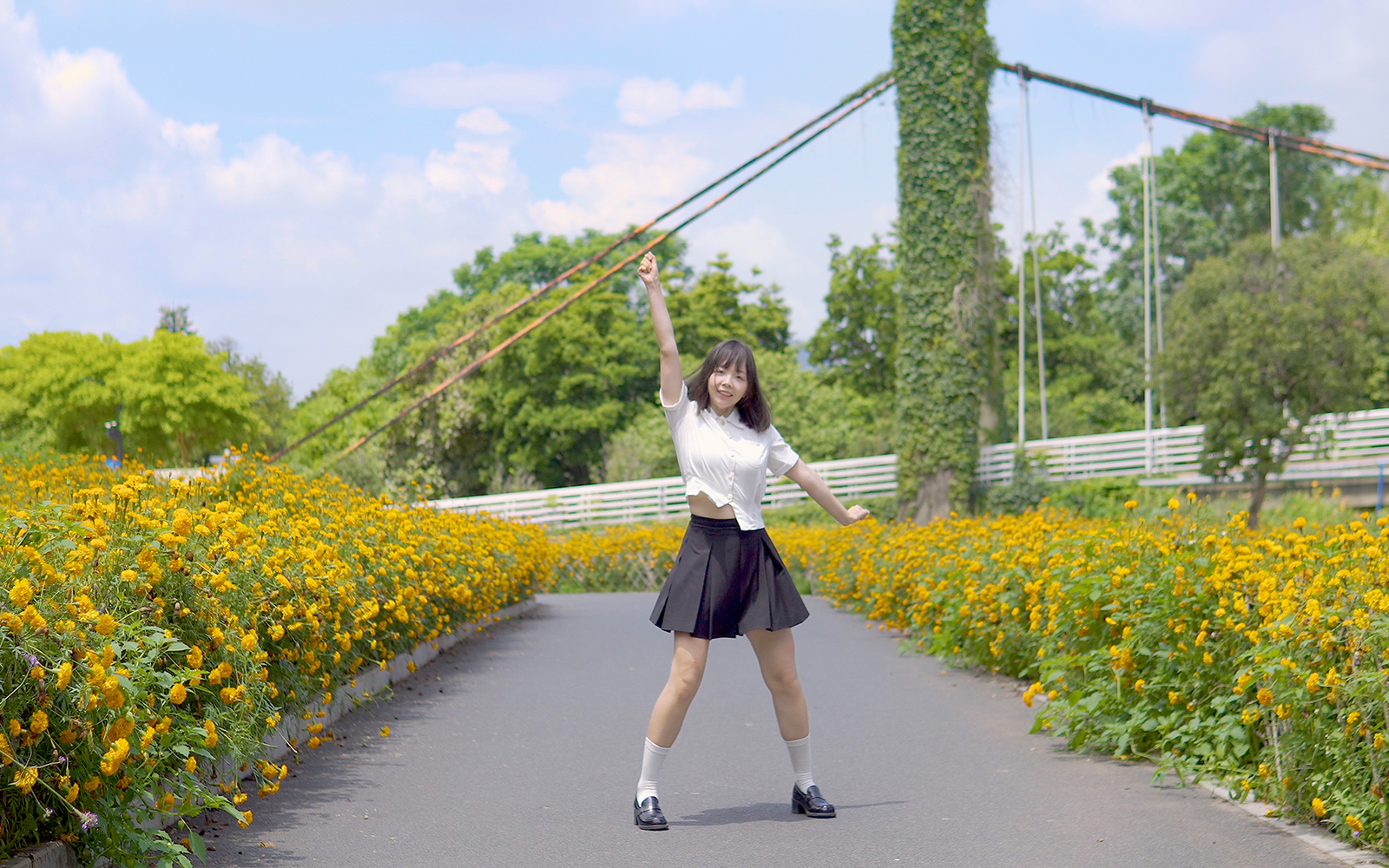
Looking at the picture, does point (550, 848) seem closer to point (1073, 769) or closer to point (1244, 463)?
point (1073, 769)

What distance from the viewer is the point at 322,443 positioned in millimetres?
60125

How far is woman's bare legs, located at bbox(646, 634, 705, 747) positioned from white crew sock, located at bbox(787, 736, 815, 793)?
485 mm

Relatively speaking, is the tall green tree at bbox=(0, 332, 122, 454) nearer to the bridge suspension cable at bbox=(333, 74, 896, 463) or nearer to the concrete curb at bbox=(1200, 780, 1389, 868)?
the bridge suspension cable at bbox=(333, 74, 896, 463)

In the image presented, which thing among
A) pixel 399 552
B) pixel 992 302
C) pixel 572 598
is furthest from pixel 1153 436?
pixel 399 552

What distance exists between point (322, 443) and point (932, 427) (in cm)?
4139

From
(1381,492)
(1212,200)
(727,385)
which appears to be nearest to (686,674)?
(727,385)

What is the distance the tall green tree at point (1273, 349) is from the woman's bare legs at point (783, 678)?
21.6 meters

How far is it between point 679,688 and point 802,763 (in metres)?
0.62

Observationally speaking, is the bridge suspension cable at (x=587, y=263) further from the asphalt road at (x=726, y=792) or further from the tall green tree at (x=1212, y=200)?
the tall green tree at (x=1212, y=200)

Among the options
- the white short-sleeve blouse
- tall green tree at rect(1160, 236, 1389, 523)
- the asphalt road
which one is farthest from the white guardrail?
the white short-sleeve blouse

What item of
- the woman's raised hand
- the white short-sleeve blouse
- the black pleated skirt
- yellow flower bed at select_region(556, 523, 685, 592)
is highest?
the woman's raised hand

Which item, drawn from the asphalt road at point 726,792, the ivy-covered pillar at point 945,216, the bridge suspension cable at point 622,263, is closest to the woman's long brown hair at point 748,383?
the asphalt road at point 726,792

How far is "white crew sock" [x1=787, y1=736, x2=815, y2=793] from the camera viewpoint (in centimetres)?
463

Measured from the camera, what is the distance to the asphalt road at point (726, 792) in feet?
13.5
